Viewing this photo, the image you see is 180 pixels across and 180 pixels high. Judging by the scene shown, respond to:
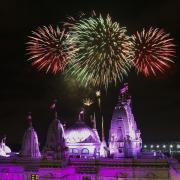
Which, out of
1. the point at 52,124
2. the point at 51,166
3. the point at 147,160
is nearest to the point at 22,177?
the point at 51,166

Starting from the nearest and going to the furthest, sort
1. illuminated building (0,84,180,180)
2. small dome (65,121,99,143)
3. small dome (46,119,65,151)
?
illuminated building (0,84,180,180), small dome (46,119,65,151), small dome (65,121,99,143)

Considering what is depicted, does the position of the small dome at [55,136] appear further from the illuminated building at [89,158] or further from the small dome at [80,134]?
the small dome at [80,134]

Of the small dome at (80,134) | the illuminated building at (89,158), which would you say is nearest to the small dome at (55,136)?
the illuminated building at (89,158)

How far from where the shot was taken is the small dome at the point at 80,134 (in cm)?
6750

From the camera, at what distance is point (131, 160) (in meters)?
51.9

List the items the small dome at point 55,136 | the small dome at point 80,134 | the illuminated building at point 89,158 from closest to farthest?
1. the illuminated building at point 89,158
2. the small dome at point 55,136
3. the small dome at point 80,134

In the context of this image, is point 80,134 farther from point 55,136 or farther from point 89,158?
point 89,158

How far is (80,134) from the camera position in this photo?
68.1 metres

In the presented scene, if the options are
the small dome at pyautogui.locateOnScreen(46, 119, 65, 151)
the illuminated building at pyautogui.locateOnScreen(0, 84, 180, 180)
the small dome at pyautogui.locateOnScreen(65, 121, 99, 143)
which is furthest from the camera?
the small dome at pyautogui.locateOnScreen(65, 121, 99, 143)

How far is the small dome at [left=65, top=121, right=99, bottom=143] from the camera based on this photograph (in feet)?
Answer: 221

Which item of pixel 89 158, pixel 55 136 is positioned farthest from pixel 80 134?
pixel 89 158

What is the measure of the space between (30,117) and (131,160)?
66.0ft

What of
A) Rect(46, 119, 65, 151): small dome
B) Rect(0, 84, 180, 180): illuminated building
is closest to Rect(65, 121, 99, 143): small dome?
Rect(0, 84, 180, 180): illuminated building

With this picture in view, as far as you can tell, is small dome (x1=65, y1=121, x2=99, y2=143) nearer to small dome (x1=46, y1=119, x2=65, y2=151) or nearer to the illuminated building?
the illuminated building
